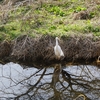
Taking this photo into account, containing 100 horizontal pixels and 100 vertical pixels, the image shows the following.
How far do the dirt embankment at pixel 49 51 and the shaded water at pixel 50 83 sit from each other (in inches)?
10.2

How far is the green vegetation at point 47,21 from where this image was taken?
839 centimetres

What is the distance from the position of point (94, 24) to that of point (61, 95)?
3.10 m

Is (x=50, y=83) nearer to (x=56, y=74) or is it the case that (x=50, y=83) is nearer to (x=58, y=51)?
(x=56, y=74)

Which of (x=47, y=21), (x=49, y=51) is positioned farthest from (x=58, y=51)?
(x=47, y=21)

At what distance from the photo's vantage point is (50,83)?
6953mm

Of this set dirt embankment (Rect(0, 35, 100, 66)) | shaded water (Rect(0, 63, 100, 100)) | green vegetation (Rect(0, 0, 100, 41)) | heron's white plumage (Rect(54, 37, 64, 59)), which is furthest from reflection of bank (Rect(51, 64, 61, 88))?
green vegetation (Rect(0, 0, 100, 41))

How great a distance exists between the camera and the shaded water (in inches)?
255

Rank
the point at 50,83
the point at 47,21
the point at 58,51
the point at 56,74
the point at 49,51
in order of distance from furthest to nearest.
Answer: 1. the point at 47,21
2. the point at 49,51
3. the point at 56,74
4. the point at 58,51
5. the point at 50,83

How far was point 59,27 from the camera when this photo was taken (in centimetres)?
865

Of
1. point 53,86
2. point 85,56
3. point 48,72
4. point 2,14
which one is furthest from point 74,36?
point 2,14

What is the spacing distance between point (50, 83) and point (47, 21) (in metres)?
2.81

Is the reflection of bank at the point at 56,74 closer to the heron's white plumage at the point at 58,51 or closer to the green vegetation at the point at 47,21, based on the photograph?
the heron's white plumage at the point at 58,51

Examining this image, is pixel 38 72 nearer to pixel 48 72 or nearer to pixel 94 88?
pixel 48 72

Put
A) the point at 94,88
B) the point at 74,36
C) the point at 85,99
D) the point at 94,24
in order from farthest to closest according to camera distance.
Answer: the point at 94,24
the point at 74,36
the point at 94,88
the point at 85,99
